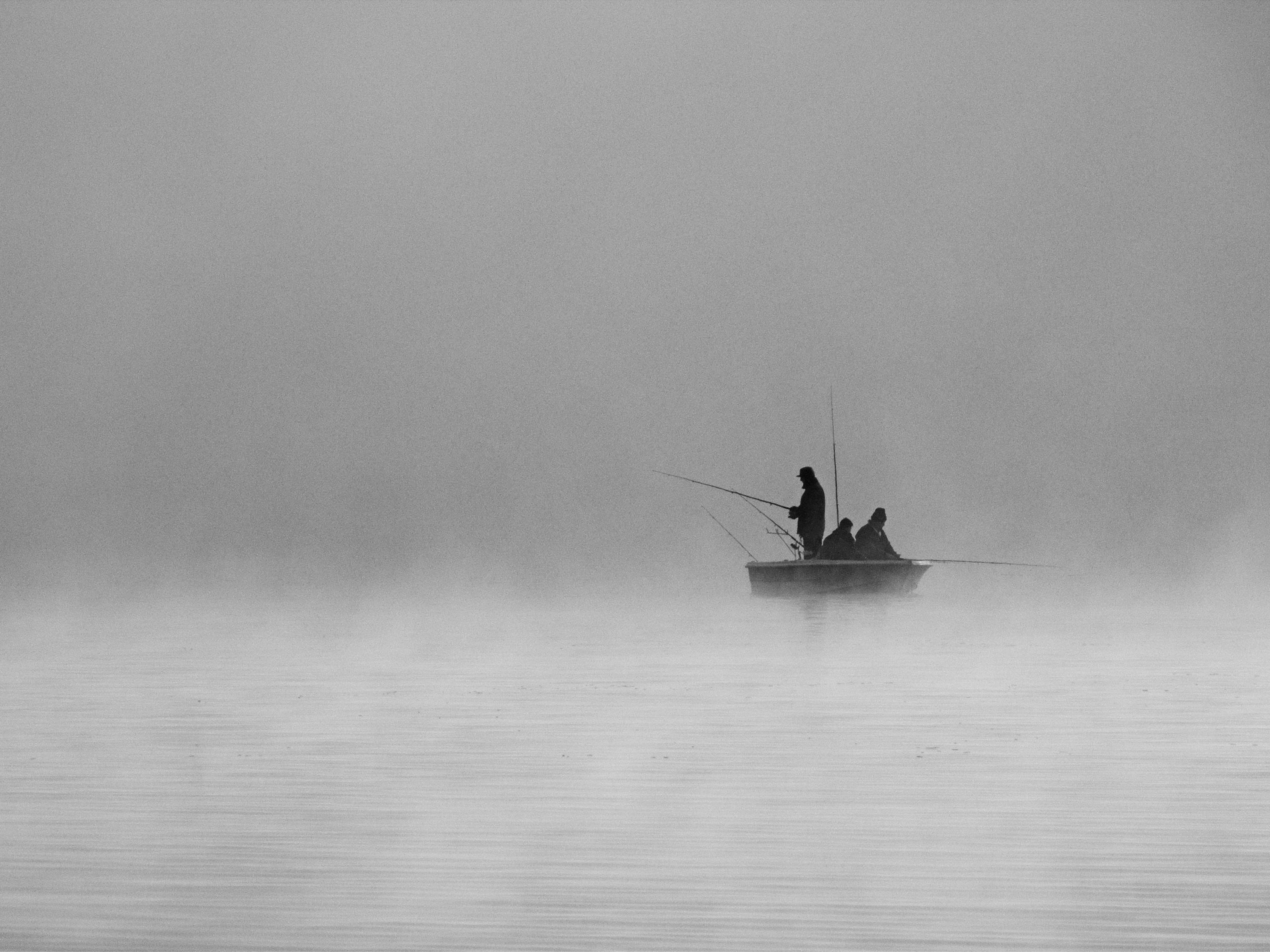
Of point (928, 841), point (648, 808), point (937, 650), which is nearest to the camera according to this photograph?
point (928, 841)

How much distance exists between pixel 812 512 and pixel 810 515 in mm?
58

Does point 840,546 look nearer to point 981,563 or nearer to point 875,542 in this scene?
point 875,542

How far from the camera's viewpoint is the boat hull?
31.3 meters

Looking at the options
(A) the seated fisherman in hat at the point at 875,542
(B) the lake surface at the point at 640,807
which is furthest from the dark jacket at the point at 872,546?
(B) the lake surface at the point at 640,807

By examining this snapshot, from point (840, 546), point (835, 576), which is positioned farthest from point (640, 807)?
point (840, 546)

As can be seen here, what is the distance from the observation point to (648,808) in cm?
862

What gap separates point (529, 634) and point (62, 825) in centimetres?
1563

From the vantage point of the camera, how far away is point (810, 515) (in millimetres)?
33250

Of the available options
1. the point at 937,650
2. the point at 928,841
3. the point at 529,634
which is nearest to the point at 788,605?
the point at 529,634

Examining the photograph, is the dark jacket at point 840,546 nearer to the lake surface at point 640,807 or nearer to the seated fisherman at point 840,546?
the seated fisherman at point 840,546

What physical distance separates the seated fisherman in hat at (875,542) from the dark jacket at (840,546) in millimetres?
103

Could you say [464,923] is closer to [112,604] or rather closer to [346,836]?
[346,836]

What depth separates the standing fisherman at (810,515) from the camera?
32.9 metres

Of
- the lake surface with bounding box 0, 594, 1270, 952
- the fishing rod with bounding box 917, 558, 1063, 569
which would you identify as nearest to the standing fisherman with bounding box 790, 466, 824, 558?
the fishing rod with bounding box 917, 558, 1063, 569
